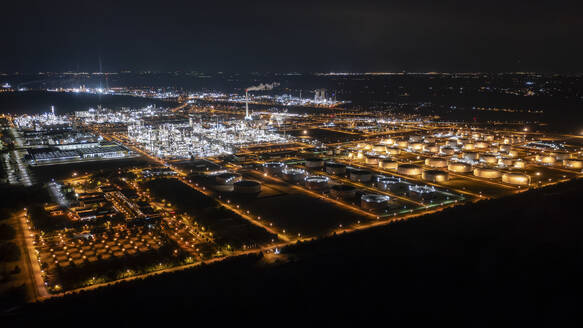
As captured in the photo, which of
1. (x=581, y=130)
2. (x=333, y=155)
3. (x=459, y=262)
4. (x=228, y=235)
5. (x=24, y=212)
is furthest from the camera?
(x=581, y=130)

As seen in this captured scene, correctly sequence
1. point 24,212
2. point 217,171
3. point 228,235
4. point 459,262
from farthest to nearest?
point 217,171 → point 24,212 → point 228,235 → point 459,262

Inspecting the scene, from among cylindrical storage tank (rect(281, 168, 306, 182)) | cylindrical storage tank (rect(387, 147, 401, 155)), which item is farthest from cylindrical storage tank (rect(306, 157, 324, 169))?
cylindrical storage tank (rect(387, 147, 401, 155))

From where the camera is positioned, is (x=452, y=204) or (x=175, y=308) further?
(x=452, y=204)

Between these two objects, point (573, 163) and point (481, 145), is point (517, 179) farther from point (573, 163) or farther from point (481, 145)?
point (481, 145)

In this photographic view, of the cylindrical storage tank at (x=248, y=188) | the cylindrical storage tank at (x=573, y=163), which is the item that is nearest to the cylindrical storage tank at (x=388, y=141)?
the cylindrical storage tank at (x=573, y=163)

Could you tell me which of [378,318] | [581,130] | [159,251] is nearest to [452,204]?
[378,318]

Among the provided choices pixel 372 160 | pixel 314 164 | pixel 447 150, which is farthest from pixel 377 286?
pixel 447 150

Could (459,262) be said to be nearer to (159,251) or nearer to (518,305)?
(518,305)

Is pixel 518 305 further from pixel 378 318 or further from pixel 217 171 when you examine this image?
pixel 217 171
